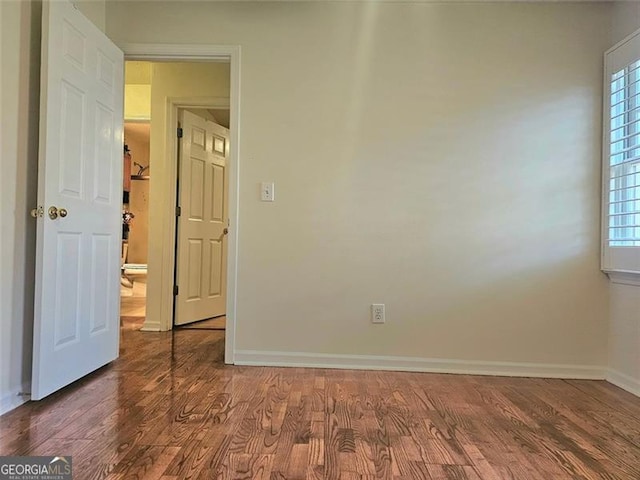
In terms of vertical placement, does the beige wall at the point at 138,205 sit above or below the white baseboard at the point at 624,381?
above

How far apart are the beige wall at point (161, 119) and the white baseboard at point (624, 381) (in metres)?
3.24

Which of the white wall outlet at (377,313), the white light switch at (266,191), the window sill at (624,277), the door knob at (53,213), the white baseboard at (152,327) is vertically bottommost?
the white baseboard at (152,327)

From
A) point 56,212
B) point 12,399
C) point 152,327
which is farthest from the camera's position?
point 152,327

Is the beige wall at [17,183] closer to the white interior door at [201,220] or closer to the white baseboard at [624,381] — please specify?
the white interior door at [201,220]

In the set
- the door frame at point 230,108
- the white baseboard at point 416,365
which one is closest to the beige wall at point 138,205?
the door frame at point 230,108

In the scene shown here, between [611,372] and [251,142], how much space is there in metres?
2.52

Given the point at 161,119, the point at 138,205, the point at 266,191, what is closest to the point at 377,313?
the point at 266,191

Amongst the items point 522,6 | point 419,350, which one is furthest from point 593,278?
point 522,6

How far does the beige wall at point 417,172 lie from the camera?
2533 millimetres

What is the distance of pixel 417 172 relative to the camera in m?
2.59

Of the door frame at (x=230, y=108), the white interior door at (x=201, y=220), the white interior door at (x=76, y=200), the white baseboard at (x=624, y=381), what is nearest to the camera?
the white interior door at (x=76, y=200)

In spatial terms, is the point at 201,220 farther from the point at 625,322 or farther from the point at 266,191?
the point at 625,322

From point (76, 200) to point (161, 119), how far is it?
5.29 feet

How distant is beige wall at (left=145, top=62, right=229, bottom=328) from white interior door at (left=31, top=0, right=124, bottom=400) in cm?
91
